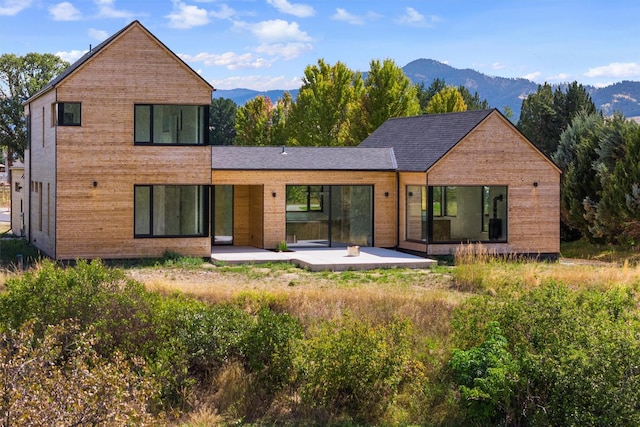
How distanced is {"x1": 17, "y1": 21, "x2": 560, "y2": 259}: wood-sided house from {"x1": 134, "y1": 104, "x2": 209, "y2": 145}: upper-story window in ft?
0.11

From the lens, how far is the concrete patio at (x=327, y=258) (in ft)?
76.9

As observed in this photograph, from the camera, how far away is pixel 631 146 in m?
29.1

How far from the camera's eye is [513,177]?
26.9m

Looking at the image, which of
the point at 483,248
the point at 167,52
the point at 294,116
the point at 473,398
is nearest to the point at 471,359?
the point at 473,398

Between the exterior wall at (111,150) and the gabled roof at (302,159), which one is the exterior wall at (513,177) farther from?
the exterior wall at (111,150)

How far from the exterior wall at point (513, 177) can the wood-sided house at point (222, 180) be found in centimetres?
4

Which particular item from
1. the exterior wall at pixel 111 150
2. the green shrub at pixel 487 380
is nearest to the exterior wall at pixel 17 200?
the exterior wall at pixel 111 150

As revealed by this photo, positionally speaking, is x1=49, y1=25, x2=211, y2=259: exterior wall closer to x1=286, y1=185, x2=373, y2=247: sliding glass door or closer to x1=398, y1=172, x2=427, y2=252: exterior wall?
x1=286, y1=185, x2=373, y2=247: sliding glass door

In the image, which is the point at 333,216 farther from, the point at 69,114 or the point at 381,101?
the point at 381,101

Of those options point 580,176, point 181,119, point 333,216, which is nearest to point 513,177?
point 333,216

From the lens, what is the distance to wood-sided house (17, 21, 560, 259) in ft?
79.6

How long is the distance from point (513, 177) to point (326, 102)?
2106cm

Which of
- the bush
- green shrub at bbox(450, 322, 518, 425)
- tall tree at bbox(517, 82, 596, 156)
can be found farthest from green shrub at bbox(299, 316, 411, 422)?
tall tree at bbox(517, 82, 596, 156)

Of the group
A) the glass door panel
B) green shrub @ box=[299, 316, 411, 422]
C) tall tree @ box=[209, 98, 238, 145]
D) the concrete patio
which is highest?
tall tree @ box=[209, 98, 238, 145]
